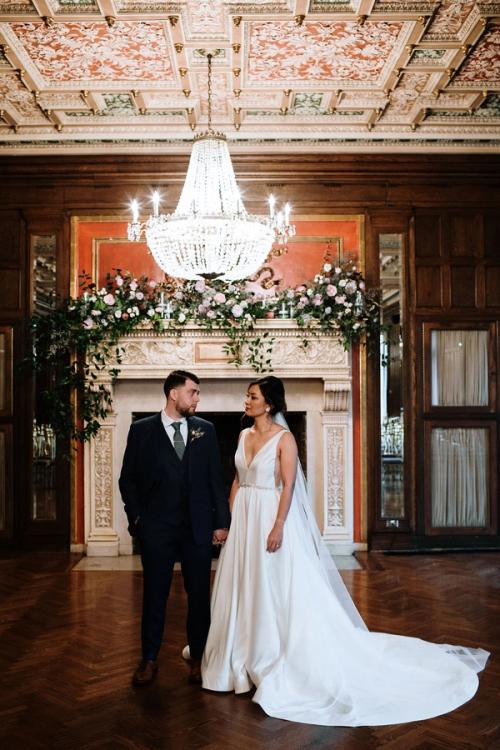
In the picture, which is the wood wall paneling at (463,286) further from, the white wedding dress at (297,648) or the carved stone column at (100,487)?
the white wedding dress at (297,648)

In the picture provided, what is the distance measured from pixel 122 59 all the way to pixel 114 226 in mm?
2047

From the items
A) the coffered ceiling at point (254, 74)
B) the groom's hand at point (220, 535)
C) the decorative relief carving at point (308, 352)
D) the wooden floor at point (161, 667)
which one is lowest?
the wooden floor at point (161, 667)

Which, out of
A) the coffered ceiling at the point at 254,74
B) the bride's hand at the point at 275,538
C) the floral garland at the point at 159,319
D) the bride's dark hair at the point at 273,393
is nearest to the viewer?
the bride's hand at the point at 275,538

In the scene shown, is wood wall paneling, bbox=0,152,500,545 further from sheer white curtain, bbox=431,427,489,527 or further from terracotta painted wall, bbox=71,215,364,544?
sheer white curtain, bbox=431,427,489,527

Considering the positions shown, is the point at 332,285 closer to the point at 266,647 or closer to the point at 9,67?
the point at 9,67

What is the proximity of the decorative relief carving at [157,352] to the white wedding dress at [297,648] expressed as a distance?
297 centimetres

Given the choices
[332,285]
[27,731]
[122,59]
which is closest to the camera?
[27,731]

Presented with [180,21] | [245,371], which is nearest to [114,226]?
[245,371]

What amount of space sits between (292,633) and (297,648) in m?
0.07

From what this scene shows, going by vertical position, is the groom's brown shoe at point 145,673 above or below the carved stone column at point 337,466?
below

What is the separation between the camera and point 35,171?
278 inches

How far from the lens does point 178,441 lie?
3.76 metres

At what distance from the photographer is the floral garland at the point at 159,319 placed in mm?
6598

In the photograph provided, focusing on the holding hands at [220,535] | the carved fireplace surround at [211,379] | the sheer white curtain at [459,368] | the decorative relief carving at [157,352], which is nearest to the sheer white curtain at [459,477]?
the sheer white curtain at [459,368]
